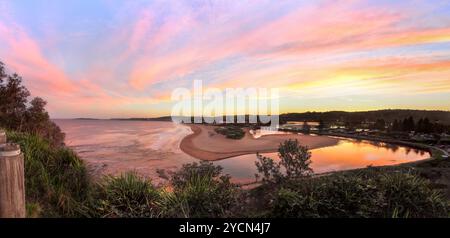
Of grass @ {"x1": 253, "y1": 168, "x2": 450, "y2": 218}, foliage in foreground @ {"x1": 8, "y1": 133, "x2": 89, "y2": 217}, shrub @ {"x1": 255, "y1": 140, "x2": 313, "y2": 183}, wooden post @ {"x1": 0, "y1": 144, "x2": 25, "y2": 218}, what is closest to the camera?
wooden post @ {"x1": 0, "y1": 144, "x2": 25, "y2": 218}

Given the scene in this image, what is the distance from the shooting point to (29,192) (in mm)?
4523

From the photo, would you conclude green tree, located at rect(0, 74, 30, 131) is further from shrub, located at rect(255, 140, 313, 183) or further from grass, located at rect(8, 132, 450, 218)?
shrub, located at rect(255, 140, 313, 183)

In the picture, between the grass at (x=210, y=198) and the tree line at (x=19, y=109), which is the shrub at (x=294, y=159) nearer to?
the grass at (x=210, y=198)

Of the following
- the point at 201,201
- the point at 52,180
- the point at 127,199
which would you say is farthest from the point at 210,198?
the point at 52,180

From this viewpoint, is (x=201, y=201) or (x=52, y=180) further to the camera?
(x=52, y=180)

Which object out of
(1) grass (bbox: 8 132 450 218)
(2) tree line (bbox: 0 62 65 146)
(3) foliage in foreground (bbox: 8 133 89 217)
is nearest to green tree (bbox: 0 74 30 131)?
(2) tree line (bbox: 0 62 65 146)

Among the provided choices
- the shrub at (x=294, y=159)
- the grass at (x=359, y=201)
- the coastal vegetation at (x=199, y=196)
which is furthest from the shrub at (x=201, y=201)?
the shrub at (x=294, y=159)

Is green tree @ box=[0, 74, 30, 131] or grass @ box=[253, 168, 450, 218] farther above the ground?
green tree @ box=[0, 74, 30, 131]

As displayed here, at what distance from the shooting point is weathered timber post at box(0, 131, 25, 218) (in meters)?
2.42

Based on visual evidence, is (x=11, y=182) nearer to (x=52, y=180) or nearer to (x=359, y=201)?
(x=52, y=180)

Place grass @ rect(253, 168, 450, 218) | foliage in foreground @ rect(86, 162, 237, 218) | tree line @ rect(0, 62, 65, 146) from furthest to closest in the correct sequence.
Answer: tree line @ rect(0, 62, 65, 146) < foliage in foreground @ rect(86, 162, 237, 218) < grass @ rect(253, 168, 450, 218)

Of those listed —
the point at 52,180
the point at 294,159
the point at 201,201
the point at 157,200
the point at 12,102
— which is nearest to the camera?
the point at 201,201

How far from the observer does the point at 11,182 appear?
8.13 feet

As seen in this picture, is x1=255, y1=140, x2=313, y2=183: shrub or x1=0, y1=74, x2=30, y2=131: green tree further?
x1=0, y1=74, x2=30, y2=131: green tree
